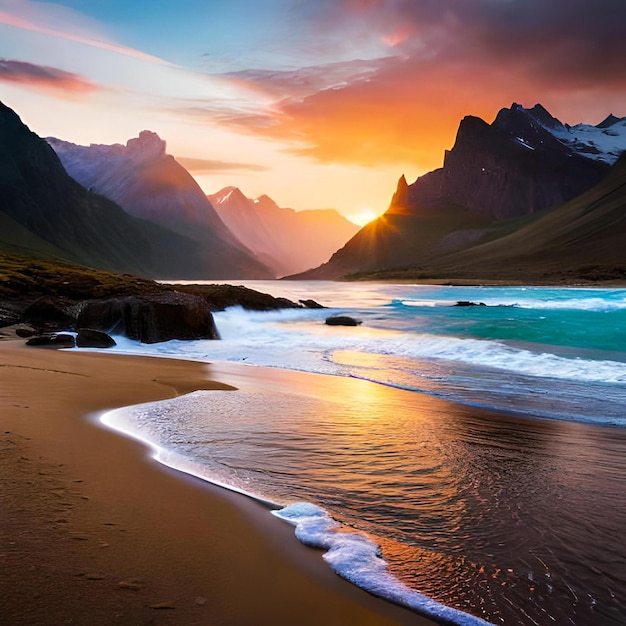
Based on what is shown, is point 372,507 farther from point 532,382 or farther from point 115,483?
point 532,382

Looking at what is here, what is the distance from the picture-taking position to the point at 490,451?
7.37 m

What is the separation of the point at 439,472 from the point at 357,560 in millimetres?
2446

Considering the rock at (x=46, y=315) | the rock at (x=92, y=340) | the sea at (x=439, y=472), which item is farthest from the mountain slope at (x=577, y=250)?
the sea at (x=439, y=472)

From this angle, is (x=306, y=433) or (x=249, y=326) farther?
(x=249, y=326)

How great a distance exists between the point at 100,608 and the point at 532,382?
13.3 meters

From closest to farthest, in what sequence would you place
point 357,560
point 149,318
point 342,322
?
point 357,560, point 149,318, point 342,322

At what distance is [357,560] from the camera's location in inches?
163

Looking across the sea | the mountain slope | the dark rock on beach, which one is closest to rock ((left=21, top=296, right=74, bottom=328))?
the dark rock on beach

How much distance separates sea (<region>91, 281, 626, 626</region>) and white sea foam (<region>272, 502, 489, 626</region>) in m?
0.01

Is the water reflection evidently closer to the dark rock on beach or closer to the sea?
the sea

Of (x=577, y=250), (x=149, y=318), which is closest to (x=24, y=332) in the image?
(x=149, y=318)

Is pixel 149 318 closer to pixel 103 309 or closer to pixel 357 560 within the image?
pixel 103 309

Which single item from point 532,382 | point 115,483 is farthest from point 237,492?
point 532,382

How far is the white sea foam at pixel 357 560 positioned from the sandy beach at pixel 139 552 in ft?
0.30
